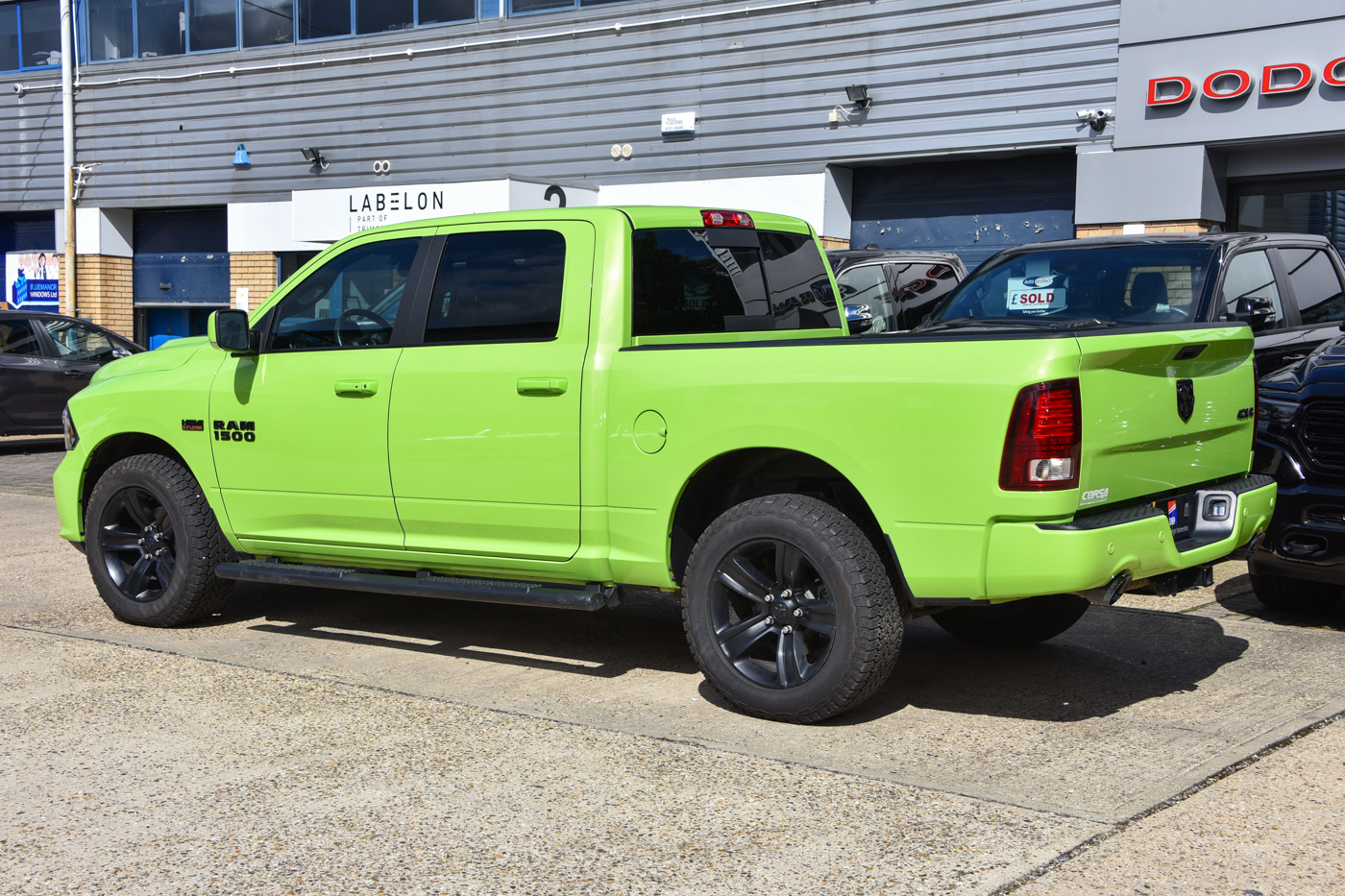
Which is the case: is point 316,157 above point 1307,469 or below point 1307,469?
above

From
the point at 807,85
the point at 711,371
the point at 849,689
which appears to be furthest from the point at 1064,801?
the point at 807,85

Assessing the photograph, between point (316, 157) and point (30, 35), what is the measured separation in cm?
718

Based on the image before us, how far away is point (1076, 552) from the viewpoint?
4.20 meters

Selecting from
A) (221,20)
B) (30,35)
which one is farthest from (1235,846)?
(30,35)

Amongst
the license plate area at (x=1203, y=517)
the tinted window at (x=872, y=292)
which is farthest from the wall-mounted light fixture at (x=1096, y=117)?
the license plate area at (x=1203, y=517)

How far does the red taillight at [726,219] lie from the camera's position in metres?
5.65

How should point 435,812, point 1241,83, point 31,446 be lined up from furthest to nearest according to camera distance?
1. point 31,446
2. point 1241,83
3. point 435,812

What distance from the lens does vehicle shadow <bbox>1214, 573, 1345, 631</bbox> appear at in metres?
6.52

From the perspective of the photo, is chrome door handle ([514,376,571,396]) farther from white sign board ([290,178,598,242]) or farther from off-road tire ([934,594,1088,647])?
white sign board ([290,178,598,242])

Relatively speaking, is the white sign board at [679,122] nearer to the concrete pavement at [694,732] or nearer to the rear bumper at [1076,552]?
the concrete pavement at [694,732]

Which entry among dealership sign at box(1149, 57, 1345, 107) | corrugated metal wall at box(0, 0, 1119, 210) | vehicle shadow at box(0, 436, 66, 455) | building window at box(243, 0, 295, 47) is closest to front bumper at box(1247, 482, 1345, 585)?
dealership sign at box(1149, 57, 1345, 107)

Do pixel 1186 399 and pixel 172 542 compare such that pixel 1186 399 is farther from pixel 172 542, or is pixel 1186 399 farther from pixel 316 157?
pixel 316 157

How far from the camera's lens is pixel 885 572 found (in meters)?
4.64

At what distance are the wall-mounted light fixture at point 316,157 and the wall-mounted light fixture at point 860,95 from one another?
8.39 m
